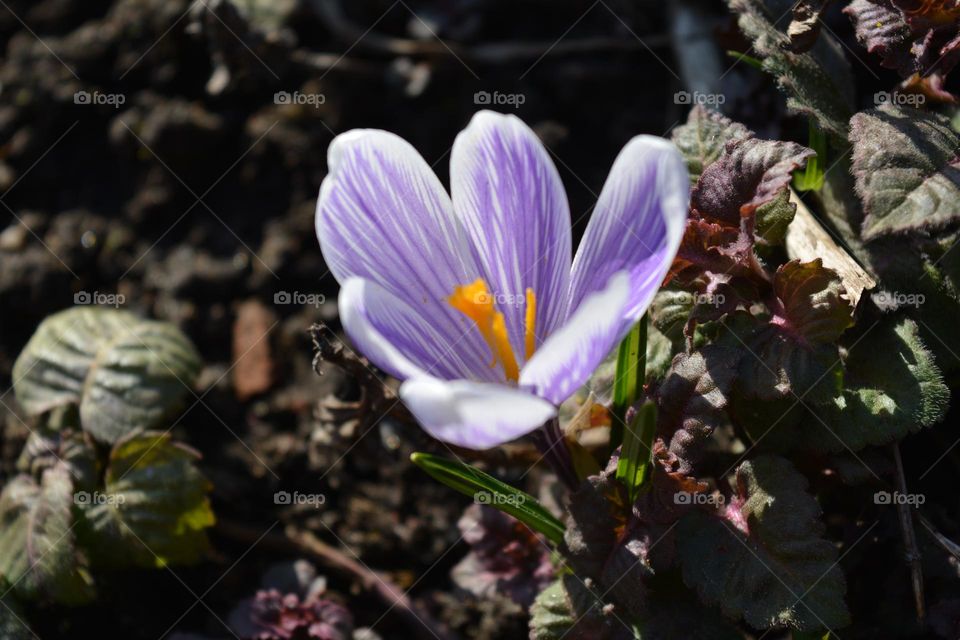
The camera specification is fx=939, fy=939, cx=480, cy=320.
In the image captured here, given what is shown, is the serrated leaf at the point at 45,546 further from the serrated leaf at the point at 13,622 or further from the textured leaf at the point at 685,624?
the textured leaf at the point at 685,624

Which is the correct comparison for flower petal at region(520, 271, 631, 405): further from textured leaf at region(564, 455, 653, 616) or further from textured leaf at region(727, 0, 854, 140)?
textured leaf at region(727, 0, 854, 140)

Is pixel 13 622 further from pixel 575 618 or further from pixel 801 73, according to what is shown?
pixel 801 73

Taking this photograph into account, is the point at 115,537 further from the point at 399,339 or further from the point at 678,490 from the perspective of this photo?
the point at 678,490

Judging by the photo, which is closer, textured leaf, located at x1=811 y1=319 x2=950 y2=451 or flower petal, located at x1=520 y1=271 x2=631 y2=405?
flower petal, located at x1=520 y1=271 x2=631 y2=405
